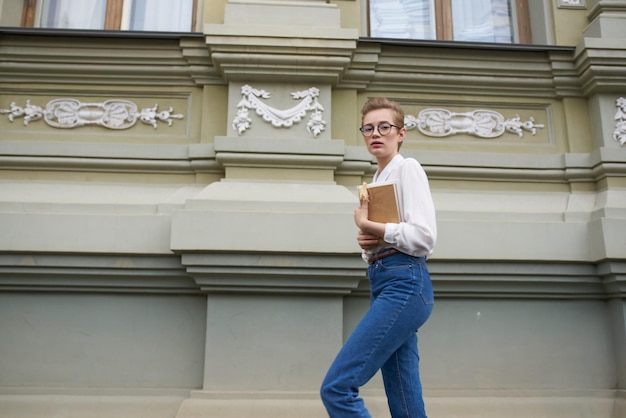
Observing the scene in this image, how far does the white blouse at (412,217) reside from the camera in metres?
1.84

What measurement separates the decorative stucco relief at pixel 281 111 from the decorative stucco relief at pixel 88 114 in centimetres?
46

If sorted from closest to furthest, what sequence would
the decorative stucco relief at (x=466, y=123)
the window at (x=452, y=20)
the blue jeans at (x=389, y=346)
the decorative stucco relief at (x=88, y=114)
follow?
the blue jeans at (x=389, y=346) → the decorative stucco relief at (x=88, y=114) → the decorative stucco relief at (x=466, y=123) → the window at (x=452, y=20)

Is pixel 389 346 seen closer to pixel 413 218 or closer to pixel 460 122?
pixel 413 218

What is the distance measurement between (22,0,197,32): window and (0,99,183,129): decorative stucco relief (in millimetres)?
808

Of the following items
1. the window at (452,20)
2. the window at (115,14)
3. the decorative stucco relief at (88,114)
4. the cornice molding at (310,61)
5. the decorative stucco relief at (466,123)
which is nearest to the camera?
the cornice molding at (310,61)

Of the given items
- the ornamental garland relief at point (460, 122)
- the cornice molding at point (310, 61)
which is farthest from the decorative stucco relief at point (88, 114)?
the ornamental garland relief at point (460, 122)

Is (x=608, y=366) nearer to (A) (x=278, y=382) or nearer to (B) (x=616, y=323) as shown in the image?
(B) (x=616, y=323)

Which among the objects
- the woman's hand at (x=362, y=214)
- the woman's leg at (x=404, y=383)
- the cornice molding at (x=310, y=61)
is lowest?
the woman's leg at (x=404, y=383)

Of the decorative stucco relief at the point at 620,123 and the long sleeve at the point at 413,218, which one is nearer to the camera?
the long sleeve at the point at 413,218

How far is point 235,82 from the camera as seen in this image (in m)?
3.43

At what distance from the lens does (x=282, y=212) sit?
121 inches

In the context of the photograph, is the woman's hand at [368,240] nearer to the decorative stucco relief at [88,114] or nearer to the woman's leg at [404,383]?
the woman's leg at [404,383]

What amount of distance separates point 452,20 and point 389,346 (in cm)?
316

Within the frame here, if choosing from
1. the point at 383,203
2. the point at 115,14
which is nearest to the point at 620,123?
the point at 383,203
